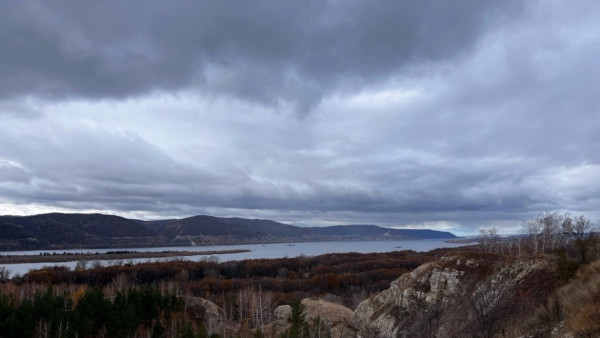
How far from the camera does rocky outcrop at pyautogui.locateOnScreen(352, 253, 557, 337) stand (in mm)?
35625

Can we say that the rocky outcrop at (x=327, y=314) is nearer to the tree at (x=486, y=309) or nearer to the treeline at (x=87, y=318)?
the treeline at (x=87, y=318)

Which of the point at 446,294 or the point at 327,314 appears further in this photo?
the point at 327,314

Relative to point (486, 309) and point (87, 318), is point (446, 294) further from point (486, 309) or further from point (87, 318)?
point (87, 318)

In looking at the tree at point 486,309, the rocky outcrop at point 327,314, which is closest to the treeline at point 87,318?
the rocky outcrop at point 327,314

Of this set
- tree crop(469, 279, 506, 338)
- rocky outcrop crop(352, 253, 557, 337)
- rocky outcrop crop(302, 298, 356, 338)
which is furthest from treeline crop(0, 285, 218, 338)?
tree crop(469, 279, 506, 338)

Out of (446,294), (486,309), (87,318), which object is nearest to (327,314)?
(446,294)

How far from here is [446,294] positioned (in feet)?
146

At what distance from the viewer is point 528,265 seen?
41375 mm

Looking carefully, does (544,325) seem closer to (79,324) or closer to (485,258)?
(485,258)

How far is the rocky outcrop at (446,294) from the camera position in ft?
117

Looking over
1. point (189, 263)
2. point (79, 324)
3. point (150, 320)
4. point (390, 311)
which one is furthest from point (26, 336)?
point (189, 263)

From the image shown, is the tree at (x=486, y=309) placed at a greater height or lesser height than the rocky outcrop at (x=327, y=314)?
greater

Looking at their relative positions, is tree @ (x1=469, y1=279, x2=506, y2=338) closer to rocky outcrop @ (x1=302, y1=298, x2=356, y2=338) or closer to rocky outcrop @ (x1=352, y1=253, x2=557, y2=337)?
rocky outcrop @ (x1=352, y1=253, x2=557, y2=337)

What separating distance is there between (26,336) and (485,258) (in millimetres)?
49949
